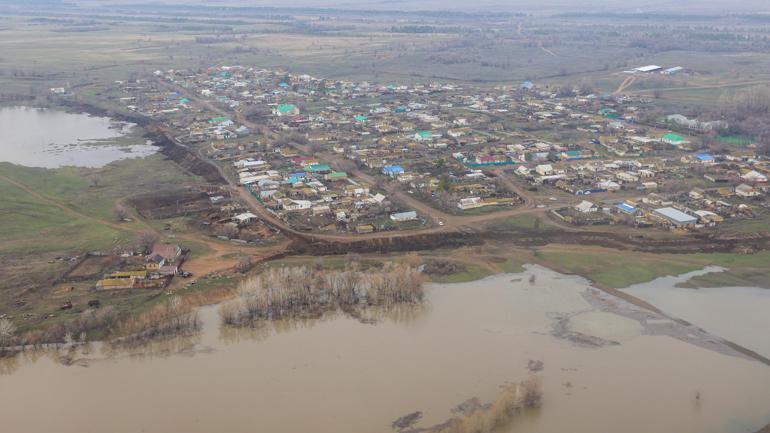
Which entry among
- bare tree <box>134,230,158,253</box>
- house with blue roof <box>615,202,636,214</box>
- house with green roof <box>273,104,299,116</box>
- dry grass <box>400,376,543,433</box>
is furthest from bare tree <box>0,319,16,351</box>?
house with green roof <box>273,104,299,116</box>

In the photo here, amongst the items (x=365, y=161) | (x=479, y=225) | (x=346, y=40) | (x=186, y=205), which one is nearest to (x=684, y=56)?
(x=346, y=40)

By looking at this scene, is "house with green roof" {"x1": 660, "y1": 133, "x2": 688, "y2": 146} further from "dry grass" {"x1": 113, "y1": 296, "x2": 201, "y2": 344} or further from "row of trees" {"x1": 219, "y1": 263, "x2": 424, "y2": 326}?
"dry grass" {"x1": 113, "y1": 296, "x2": 201, "y2": 344}

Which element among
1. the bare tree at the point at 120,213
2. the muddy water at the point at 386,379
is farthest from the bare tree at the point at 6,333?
the bare tree at the point at 120,213

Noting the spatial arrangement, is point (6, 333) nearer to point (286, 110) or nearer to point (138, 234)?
point (138, 234)

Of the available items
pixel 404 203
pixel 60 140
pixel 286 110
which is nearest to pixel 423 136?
pixel 404 203

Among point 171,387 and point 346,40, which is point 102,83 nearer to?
point 346,40

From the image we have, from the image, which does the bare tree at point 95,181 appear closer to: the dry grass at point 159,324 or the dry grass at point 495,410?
the dry grass at point 159,324
